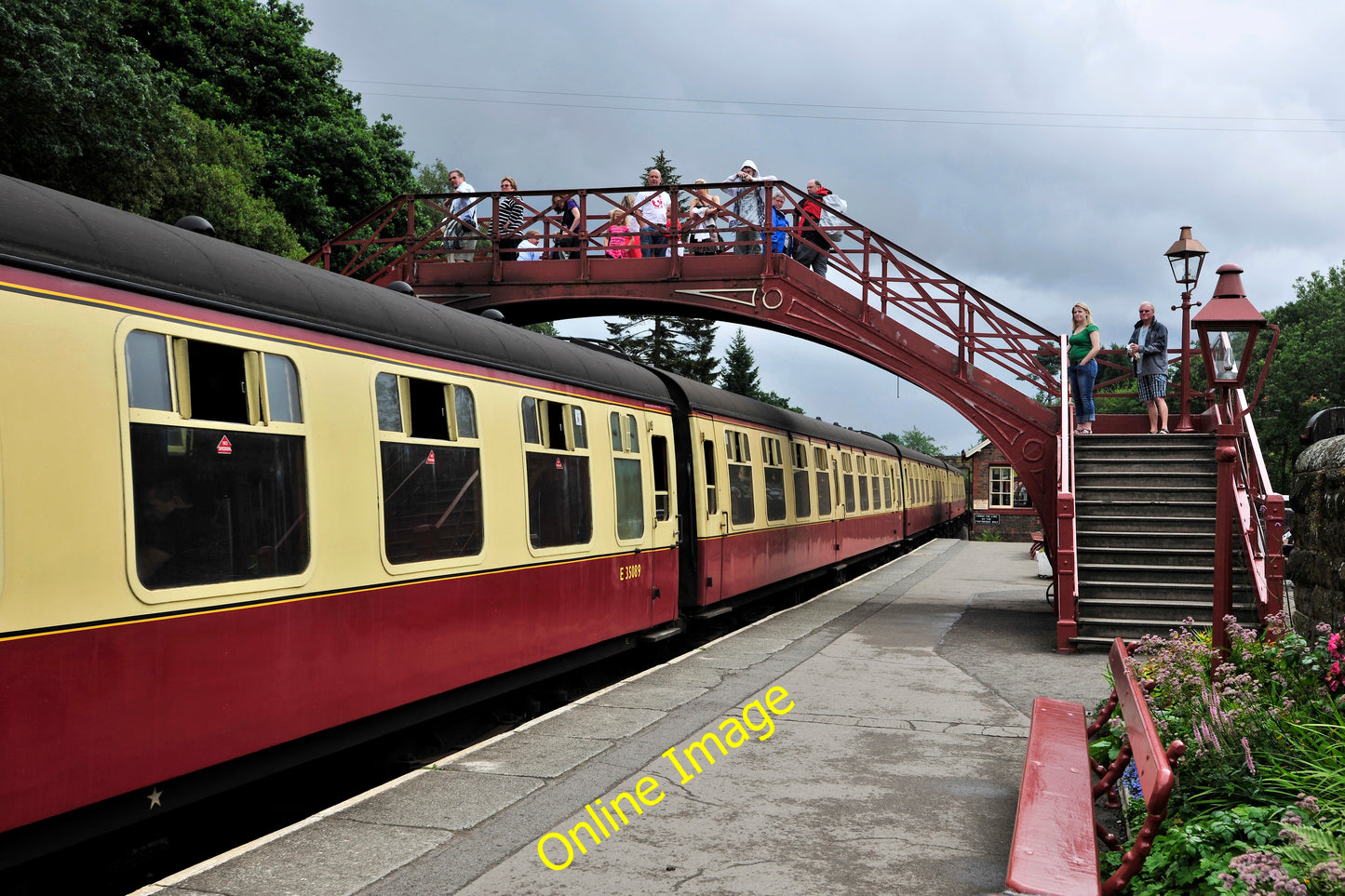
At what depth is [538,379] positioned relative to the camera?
834 centimetres

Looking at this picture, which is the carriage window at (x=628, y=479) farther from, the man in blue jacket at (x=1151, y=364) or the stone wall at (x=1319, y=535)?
the man in blue jacket at (x=1151, y=364)

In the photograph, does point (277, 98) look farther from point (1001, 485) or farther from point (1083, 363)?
point (1001, 485)

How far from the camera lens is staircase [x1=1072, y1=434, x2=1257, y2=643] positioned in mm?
11617

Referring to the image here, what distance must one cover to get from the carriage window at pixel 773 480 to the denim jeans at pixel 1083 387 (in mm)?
3984

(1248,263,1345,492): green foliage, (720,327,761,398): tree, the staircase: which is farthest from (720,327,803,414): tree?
the staircase

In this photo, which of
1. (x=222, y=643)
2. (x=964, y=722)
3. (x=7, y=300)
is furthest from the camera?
(x=964, y=722)

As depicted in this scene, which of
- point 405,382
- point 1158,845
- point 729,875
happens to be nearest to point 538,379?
point 405,382

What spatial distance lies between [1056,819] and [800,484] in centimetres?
1257

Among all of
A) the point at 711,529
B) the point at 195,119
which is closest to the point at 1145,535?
the point at 711,529

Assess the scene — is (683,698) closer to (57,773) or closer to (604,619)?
(604,619)

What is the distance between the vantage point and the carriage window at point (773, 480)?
14820mm

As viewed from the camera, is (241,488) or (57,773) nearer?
(57,773)

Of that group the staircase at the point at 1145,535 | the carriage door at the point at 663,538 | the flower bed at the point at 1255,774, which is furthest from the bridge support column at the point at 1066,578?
the flower bed at the point at 1255,774

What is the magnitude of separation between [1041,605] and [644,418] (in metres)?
8.66
